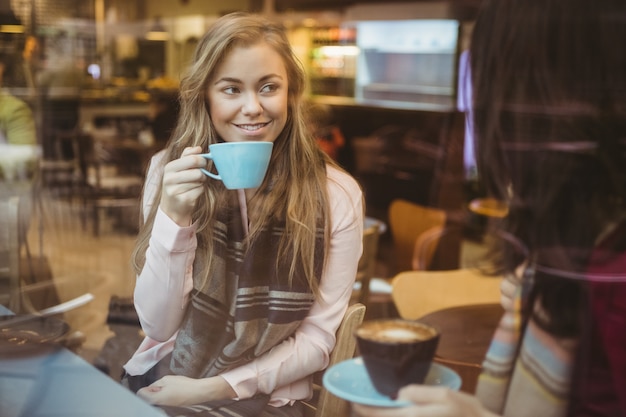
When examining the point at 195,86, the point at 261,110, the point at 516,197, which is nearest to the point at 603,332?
the point at 516,197

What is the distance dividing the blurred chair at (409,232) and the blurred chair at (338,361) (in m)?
2.01

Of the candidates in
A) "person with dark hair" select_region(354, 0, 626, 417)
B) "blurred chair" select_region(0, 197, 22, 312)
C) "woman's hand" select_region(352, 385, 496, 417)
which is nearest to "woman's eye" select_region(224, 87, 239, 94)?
"person with dark hair" select_region(354, 0, 626, 417)

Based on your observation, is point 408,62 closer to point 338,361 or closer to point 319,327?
point 319,327

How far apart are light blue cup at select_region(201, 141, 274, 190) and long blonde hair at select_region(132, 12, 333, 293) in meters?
0.03

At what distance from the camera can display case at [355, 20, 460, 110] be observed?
16.3ft

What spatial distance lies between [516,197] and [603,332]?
6.8 inches

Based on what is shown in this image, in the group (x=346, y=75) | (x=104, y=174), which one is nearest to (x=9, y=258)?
(x=104, y=174)

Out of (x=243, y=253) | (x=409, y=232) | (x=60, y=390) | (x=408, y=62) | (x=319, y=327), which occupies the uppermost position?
(x=408, y=62)

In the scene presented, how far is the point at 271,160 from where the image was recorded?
1.09m

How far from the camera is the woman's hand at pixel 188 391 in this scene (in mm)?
1116

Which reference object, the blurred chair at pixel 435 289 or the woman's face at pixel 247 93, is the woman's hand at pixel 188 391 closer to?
the woman's face at pixel 247 93

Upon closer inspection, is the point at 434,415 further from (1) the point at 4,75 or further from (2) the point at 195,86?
(1) the point at 4,75

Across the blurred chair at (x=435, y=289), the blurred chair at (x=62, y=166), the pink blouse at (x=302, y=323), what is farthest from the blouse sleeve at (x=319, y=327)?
the blurred chair at (x=62, y=166)

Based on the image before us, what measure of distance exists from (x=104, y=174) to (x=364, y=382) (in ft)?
11.4
